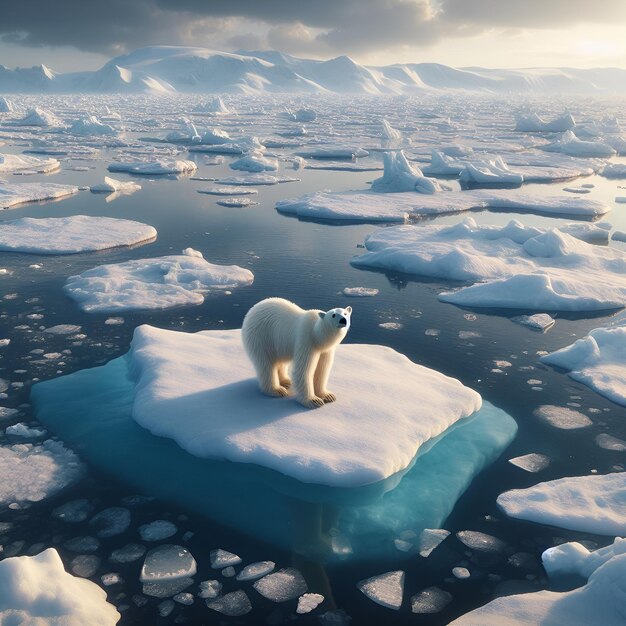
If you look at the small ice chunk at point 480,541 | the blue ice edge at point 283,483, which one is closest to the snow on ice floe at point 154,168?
the blue ice edge at point 283,483

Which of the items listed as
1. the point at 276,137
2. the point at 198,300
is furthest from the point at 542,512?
the point at 276,137

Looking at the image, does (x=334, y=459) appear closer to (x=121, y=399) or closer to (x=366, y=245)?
(x=121, y=399)

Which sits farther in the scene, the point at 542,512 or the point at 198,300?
the point at 198,300

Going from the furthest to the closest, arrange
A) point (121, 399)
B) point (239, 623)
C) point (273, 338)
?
point (121, 399) < point (273, 338) < point (239, 623)

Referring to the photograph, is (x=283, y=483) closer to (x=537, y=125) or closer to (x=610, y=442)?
(x=610, y=442)

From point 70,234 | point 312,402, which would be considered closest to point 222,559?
point 312,402

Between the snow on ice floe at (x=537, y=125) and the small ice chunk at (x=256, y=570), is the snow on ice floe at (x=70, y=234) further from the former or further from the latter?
the snow on ice floe at (x=537, y=125)
